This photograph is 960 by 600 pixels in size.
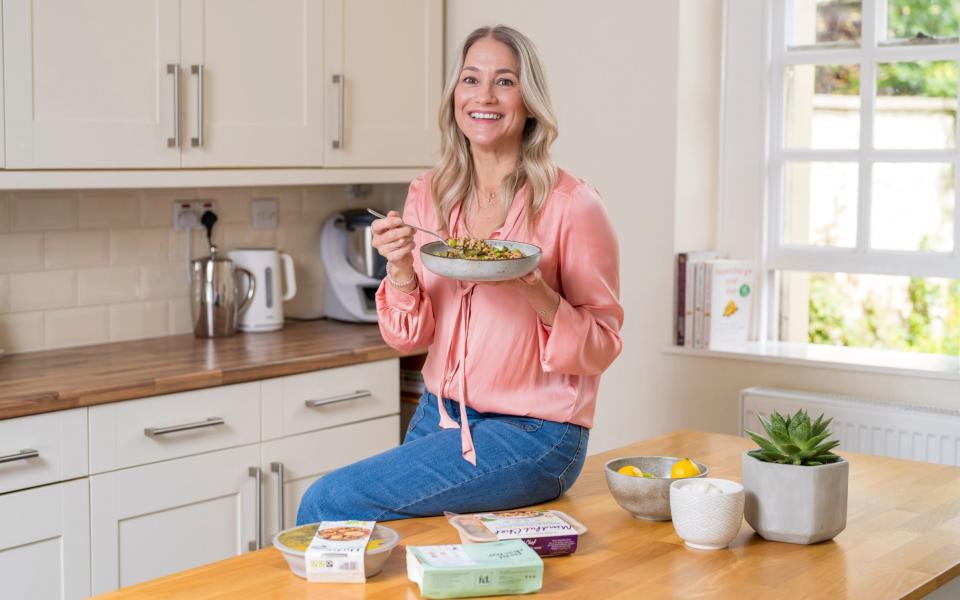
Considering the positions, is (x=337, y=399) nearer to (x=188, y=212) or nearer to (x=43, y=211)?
(x=188, y=212)

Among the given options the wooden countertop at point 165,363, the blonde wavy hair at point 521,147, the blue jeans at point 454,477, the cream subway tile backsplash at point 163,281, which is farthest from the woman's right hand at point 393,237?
the cream subway tile backsplash at point 163,281

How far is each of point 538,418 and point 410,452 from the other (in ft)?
0.84

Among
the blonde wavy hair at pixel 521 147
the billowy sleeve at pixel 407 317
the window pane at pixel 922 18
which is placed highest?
the window pane at pixel 922 18

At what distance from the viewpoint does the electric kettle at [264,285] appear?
3709 mm

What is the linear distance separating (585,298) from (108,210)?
1.77m

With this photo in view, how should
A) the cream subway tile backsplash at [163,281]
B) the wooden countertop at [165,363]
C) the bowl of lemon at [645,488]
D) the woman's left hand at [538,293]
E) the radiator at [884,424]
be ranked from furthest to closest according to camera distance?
the cream subway tile backsplash at [163,281]
the radiator at [884,424]
the wooden countertop at [165,363]
the woman's left hand at [538,293]
the bowl of lemon at [645,488]

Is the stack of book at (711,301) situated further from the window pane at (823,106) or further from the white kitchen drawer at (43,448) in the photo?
the white kitchen drawer at (43,448)

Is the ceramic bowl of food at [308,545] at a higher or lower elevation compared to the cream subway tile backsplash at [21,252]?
lower

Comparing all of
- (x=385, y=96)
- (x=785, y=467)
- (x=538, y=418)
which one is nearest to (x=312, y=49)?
(x=385, y=96)

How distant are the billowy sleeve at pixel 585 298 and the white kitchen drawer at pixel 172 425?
1124 millimetres

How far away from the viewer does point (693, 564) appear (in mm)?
1783

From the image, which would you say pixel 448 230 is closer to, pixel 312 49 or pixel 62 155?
pixel 62 155

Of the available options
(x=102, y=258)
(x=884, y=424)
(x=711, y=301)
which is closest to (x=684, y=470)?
(x=884, y=424)

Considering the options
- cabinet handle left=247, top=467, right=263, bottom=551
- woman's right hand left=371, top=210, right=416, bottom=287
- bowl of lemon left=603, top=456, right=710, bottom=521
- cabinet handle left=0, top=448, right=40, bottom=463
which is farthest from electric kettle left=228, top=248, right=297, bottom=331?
bowl of lemon left=603, top=456, right=710, bottom=521
